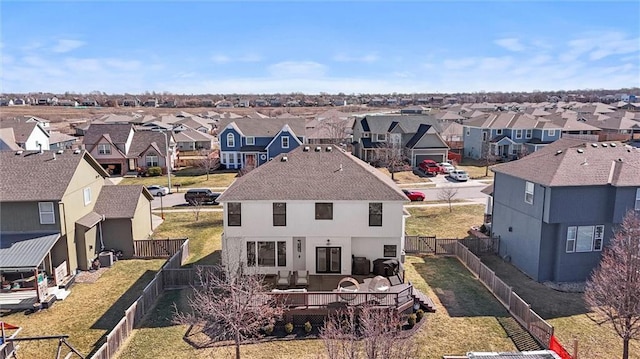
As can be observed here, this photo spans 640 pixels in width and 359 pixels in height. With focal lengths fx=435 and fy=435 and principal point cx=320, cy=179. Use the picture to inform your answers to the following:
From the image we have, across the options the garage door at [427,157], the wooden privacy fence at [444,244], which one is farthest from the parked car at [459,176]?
the wooden privacy fence at [444,244]

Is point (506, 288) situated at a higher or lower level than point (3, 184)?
lower

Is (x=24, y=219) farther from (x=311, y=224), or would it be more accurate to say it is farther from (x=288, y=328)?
(x=288, y=328)

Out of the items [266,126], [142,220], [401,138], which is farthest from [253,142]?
[142,220]

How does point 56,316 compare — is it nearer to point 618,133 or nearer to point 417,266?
point 417,266

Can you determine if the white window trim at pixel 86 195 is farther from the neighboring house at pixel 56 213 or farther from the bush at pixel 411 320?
the bush at pixel 411 320

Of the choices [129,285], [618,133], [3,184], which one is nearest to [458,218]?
[129,285]

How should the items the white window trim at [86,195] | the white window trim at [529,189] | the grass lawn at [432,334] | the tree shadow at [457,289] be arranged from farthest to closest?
the white window trim at [86,195]
the white window trim at [529,189]
the tree shadow at [457,289]
the grass lawn at [432,334]
